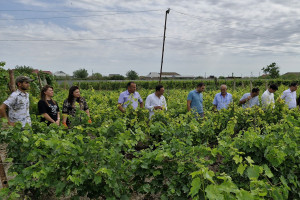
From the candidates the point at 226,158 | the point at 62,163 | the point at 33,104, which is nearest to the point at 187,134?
the point at 226,158

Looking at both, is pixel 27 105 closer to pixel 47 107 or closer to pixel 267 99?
pixel 47 107

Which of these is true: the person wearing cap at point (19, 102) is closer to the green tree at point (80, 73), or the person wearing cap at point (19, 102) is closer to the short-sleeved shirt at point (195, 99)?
the short-sleeved shirt at point (195, 99)


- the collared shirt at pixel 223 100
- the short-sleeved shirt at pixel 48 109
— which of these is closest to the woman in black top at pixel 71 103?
the short-sleeved shirt at pixel 48 109

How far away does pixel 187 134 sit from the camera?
376 centimetres

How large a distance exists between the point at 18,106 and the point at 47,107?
71 cm

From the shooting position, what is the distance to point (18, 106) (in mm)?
3900

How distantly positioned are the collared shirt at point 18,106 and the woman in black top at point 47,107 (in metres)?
0.41

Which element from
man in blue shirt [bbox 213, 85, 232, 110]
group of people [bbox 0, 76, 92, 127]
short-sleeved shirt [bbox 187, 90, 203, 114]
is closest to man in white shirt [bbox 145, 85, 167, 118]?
short-sleeved shirt [bbox 187, 90, 203, 114]

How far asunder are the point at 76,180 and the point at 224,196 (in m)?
1.32

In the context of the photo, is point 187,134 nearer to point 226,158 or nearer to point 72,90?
point 226,158

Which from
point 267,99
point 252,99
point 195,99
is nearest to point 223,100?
point 252,99

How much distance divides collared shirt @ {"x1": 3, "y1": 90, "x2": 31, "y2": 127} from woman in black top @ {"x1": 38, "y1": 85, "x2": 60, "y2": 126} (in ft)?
1.34

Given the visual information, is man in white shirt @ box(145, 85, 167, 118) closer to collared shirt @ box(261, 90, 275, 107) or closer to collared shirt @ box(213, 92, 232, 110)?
collared shirt @ box(213, 92, 232, 110)

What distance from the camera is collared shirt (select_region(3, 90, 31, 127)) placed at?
12.6ft
